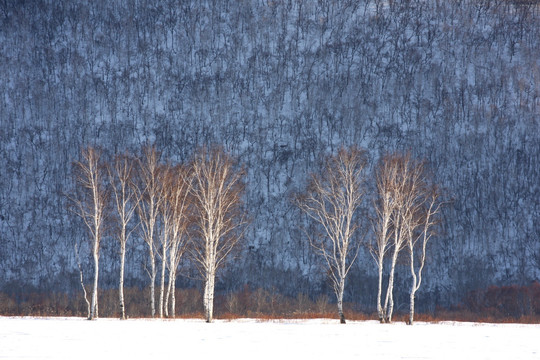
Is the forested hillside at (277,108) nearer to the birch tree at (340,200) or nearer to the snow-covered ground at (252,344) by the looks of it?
the birch tree at (340,200)

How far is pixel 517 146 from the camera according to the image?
79.9 m

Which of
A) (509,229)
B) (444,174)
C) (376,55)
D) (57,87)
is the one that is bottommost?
(509,229)

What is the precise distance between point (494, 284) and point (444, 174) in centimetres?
1719

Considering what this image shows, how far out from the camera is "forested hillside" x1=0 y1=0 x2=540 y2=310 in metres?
76.2

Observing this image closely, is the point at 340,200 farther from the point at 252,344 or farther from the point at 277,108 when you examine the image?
the point at 277,108

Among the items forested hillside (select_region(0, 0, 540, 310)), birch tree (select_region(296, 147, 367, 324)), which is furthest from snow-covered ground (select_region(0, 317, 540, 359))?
forested hillside (select_region(0, 0, 540, 310))

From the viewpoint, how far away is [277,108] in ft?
278

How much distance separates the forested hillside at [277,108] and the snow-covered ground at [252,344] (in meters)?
47.1

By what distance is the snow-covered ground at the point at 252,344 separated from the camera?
18.3 m

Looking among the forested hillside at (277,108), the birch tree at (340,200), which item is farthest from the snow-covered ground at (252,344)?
the forested hillside at (277,108)

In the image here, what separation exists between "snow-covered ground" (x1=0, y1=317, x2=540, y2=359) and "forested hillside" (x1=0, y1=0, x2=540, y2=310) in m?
47.1

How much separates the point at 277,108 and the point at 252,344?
65663 mm

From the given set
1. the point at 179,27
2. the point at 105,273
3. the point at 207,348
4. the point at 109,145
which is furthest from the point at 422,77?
the point at 207,348

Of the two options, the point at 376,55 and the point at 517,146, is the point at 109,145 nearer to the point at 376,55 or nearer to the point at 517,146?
the point at 376,55
